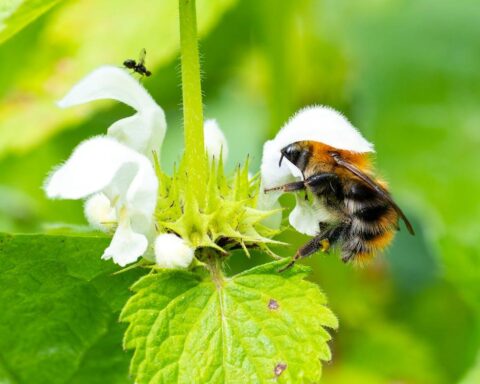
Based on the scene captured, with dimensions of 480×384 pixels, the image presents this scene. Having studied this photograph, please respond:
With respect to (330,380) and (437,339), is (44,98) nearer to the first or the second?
(330,380)

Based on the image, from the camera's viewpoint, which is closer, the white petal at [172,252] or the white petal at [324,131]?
the white petal at [172,252]

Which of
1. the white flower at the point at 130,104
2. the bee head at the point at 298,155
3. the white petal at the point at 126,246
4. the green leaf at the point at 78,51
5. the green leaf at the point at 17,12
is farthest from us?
the green leaf at the point at 78,51

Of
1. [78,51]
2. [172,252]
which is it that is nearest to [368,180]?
[172,252]

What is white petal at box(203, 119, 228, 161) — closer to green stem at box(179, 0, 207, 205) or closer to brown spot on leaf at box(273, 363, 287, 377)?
green stem at box(179, 0, 207, 205)

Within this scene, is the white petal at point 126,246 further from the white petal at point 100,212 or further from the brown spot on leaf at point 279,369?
the brown spot on leaf at point 279,369

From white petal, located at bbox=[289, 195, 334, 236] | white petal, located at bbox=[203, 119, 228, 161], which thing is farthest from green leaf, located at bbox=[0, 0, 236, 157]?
white petal, located at bbox=[289, 195, 334, 236]

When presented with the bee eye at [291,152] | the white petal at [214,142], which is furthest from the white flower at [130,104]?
the bee eye at [291,152]
